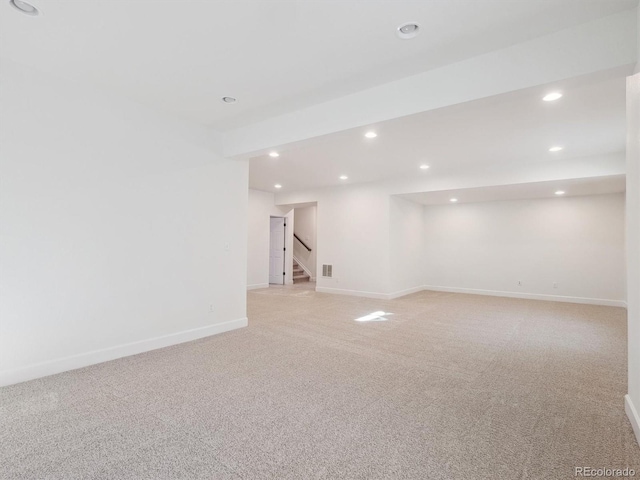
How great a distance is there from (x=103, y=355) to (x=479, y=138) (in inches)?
209

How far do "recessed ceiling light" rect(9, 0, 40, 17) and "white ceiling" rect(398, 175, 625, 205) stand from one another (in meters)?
6.39

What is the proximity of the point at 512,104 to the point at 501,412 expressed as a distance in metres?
2.98

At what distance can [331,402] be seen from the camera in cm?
248

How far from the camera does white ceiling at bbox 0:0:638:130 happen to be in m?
2.08

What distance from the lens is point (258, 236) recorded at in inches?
353

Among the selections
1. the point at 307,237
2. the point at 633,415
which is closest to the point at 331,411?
the point at 633,415

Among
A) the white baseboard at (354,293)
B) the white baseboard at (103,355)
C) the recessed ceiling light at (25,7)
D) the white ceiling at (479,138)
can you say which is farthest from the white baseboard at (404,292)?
the recessed ceiling light at (25,7)

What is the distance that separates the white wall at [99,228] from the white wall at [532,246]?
6.30 metres

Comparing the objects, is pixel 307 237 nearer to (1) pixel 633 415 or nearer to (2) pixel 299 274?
(2) pixel 299 274

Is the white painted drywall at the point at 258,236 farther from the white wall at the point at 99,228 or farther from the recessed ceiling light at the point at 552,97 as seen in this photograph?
the recessed ceiling light at the point at 552,97

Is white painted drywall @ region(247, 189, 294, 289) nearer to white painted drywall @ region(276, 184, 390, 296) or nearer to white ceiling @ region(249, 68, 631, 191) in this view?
white painted drywall @ region(276, 184, 390, 296)

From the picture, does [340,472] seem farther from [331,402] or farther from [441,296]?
[441,296]

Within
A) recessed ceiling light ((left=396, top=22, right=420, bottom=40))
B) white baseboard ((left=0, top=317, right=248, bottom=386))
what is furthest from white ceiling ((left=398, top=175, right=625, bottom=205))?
A: white baseboard ((left=0, top=317, right=248, bottom=386))

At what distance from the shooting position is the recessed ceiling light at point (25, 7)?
205cm
